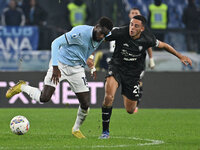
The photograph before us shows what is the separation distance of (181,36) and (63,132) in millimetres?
8166

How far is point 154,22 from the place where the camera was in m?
18.8

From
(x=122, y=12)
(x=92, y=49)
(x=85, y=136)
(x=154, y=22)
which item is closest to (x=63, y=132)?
(x=85, y=136)

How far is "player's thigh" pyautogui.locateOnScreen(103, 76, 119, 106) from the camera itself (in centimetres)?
958

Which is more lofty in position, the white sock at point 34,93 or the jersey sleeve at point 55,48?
the jersey sleeve at point 55,48

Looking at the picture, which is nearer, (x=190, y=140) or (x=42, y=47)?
(x=190, y=140)

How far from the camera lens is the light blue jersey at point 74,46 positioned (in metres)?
9.09

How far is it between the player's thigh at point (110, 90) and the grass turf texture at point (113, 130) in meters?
0.56

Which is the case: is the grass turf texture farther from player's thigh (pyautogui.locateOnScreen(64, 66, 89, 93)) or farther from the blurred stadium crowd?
the blurred stadium crowd

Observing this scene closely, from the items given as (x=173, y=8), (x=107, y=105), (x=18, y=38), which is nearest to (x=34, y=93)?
(x=107, y=105)

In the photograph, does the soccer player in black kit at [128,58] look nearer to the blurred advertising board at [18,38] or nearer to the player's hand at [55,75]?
the player's hand at [55,75]

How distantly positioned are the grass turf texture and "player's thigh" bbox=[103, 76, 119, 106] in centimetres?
56

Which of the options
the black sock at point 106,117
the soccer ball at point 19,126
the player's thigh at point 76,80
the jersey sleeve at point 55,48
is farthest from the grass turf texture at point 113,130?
the jersey sleeve at point 55,48

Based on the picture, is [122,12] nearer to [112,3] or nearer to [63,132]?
[112,3]

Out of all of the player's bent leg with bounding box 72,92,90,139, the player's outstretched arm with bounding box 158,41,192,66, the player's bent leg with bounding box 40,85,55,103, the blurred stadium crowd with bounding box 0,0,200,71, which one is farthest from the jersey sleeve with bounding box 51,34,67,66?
the blurred stadium crowd with bounding box 0,0,200,71
